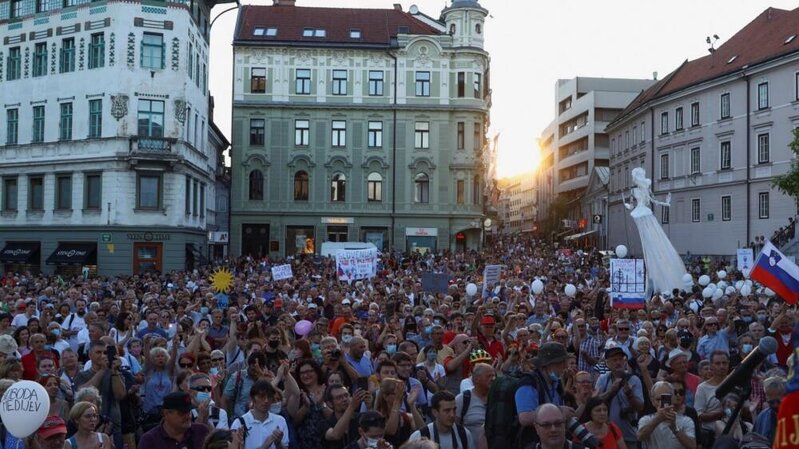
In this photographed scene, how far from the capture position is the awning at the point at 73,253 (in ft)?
136

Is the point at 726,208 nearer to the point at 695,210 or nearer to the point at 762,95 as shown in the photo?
the point at 695,210

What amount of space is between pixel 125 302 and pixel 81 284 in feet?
23.9

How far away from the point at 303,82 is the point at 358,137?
4.85m

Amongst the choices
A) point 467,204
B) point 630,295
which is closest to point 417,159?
point 467,204

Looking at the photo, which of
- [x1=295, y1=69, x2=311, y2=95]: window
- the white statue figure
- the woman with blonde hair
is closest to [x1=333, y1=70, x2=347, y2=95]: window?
[x1=295, y1=69, x2=311, y2=95]: window

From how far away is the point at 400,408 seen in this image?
26.0 feet

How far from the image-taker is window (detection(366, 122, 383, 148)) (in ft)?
190

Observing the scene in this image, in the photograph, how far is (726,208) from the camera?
52219mm

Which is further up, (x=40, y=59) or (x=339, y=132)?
(x=40, y=59)

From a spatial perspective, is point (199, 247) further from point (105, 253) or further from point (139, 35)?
point (139, 35)

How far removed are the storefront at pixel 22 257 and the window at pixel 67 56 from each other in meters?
8.39

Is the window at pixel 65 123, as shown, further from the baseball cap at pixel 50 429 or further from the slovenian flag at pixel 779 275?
the baseball cap at pixel 50 429

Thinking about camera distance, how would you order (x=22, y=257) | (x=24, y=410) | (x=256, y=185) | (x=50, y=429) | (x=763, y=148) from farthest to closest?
(x=256, y=185) < (x=763, y=148) < (x=22, y=257) < (x=50, y=429) < (x=24, y=410)

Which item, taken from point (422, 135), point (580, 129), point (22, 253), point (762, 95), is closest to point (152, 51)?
point (22, 253)
